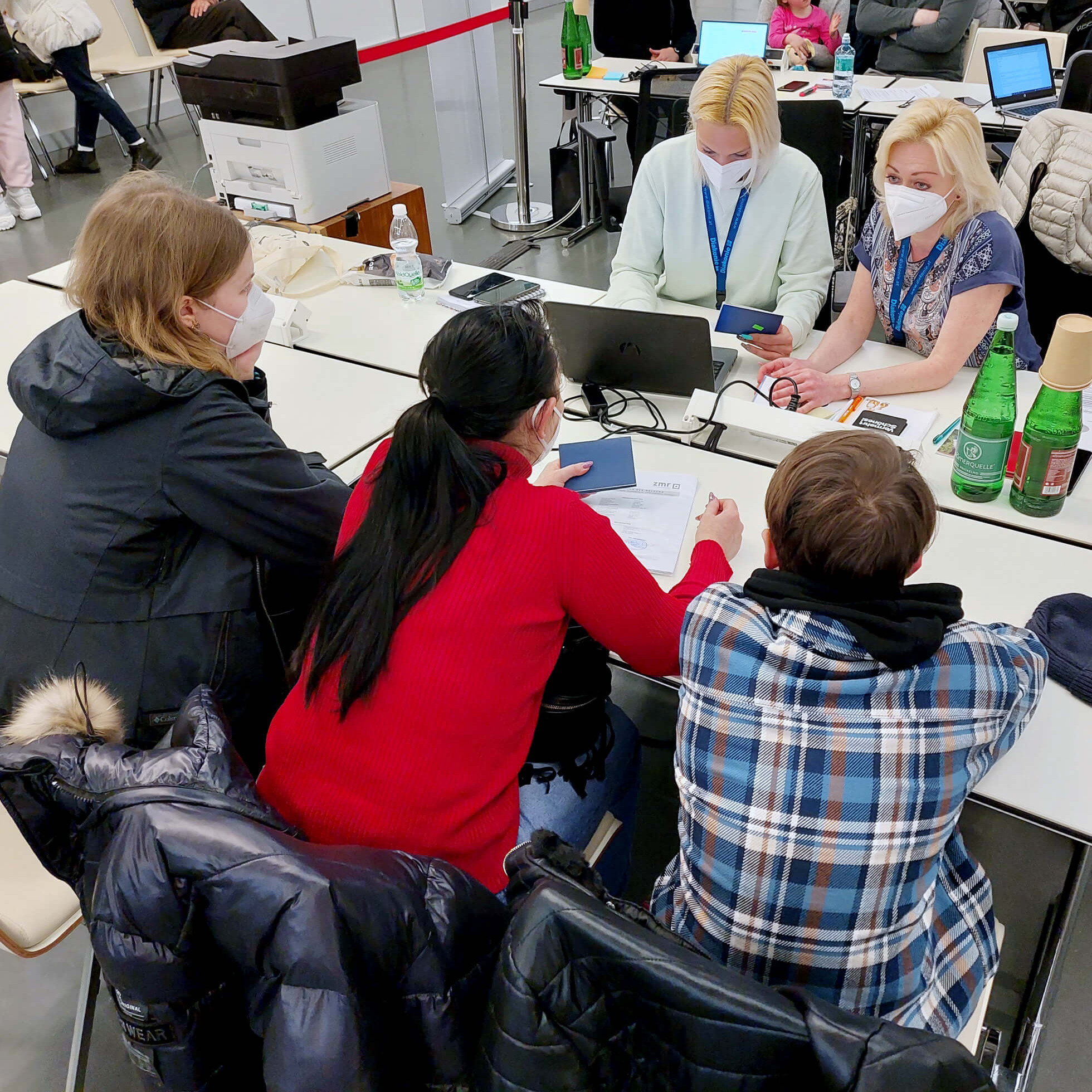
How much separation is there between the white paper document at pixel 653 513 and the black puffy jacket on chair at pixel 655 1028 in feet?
2.71

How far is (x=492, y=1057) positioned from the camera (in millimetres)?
836

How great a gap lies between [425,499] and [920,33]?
16.0 feet

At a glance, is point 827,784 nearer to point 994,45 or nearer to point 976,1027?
point 976,1027

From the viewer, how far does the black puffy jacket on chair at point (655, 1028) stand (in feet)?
2.47

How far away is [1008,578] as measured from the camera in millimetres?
1517

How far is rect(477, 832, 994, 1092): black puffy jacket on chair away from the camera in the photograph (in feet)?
2.47

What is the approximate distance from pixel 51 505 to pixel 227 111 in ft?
7.33

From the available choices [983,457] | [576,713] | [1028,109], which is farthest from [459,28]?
[576,713]

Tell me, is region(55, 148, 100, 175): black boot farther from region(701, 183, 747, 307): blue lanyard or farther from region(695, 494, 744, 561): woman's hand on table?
region(695, 494, 744, 561): woman's hand on table

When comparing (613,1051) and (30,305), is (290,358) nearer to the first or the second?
(30,305)

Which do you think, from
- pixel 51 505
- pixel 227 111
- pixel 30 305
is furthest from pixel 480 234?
pixel 51 505

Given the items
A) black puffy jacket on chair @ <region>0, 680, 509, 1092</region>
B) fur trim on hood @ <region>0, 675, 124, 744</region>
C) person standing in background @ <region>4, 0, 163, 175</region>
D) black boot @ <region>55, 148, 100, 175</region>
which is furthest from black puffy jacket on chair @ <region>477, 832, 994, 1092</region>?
black boot @ <region>55, 148, 100, 175</region>

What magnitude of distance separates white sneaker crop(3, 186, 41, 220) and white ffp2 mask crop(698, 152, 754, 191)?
4.30 meters

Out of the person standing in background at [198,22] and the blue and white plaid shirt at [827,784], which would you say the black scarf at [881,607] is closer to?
the blue and white plaid shirt at [827,784]
